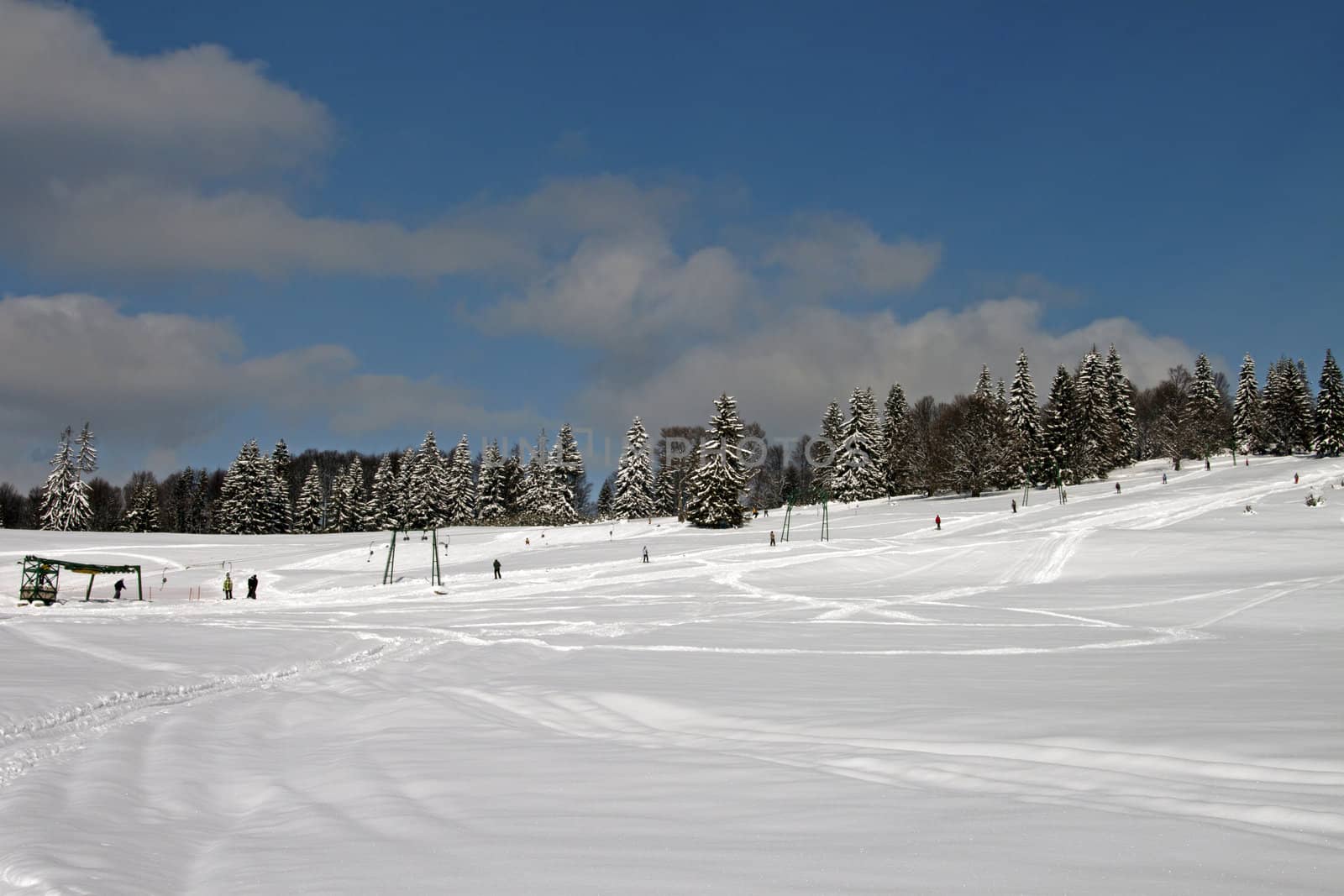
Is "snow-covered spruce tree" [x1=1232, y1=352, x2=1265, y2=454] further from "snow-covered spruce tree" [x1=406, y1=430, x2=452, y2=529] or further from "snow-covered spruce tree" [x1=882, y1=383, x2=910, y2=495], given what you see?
"snow-covered spruce tree" [x1=406, y1=430, x2=452, y2=529]

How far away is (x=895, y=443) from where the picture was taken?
91625 millimetres

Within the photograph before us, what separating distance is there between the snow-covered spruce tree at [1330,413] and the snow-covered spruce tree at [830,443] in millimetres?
47352

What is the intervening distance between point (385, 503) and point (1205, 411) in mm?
94961

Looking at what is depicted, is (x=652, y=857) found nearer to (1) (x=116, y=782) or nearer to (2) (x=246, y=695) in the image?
(1) (x=116, y=782)

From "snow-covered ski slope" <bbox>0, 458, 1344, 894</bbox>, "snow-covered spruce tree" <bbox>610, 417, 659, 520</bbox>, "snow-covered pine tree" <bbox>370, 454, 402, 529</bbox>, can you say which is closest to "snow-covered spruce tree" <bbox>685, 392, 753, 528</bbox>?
"snow-covered spruce tree" <bbox>610, 417, 659, 520</bbox>

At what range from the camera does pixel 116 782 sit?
6734 millimetres

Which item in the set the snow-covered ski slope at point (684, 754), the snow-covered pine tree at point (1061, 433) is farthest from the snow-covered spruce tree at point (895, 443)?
the snow-covered ski slope at point (684, 754)

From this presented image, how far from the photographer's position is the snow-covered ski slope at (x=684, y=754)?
4.12 meters

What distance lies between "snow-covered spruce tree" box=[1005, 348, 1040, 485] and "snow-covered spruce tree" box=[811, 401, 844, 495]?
56.3 ft

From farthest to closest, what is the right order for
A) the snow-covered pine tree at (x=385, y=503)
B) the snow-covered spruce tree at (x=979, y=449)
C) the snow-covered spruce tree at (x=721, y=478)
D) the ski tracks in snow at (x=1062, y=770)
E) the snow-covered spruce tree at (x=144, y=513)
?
the snow-covered pine tree at (x=385, y=503) → the snow-covered spruce tree at (x=144, y=513) → the snow-covered spruce tree at (x=979, y=449) → the snow-covered spruce tree at (x=721, y=478) → the ski tracks in snow at (x=1062, y=770)

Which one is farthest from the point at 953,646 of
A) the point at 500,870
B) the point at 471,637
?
the point at 500,870

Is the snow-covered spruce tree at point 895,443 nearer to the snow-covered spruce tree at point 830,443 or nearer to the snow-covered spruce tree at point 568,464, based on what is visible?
the snow-covered spruce tree at point 830,443

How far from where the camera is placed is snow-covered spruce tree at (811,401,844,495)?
8994 centimetres

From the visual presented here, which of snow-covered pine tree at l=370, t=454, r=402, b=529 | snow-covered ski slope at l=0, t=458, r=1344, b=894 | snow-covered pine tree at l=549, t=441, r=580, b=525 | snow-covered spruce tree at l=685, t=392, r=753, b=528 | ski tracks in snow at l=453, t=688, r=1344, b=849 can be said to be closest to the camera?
snow-covered ski slope at l=0, t=458, r=1344, b=894
